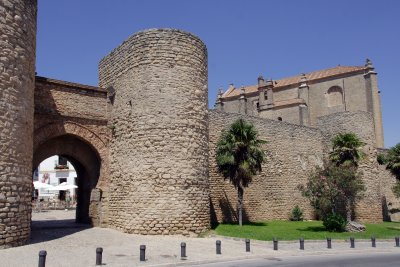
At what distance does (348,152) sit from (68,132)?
1540 cm

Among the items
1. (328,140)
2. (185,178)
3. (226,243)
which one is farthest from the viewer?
(328,140)

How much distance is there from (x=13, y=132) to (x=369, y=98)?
43.5 metres

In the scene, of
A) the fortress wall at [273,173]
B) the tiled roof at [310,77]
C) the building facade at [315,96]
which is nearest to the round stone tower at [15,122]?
the fortress wall at [273,173]

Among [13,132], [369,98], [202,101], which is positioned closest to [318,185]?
[202,101]

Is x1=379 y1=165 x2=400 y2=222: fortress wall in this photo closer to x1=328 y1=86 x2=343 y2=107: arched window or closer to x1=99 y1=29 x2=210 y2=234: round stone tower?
x1=328 y1=86 x2=343 y2=107: arched window

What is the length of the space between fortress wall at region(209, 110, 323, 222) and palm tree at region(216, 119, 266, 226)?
163cm

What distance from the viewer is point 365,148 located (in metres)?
28.4

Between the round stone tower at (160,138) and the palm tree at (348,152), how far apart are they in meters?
9.74

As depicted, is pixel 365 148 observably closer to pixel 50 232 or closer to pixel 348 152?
pixel 348 152

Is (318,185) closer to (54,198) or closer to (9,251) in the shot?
(9,251)

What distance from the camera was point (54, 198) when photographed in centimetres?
4328

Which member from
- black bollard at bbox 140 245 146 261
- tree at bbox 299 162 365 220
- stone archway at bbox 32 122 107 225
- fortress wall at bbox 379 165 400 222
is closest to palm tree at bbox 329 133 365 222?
tree at bbox 299 162 365 220

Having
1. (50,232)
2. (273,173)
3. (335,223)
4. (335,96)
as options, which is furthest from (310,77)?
(50,232)

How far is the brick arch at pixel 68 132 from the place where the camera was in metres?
16.5
